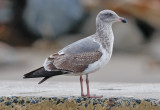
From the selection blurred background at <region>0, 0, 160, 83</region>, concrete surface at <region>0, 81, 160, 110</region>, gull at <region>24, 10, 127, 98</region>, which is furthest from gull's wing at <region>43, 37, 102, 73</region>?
blurred background at <region>0, 0, 160, 83</region>

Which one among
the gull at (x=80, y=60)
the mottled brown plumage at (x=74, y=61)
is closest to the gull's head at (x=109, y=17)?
the gull at (x=80, y=60)

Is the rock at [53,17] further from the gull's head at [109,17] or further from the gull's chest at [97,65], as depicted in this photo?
the gull's chest at [97,65]

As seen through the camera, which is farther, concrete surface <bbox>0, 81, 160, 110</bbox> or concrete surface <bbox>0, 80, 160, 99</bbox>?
concrete surface <bbox>0, 80, 160, 99</bbox>

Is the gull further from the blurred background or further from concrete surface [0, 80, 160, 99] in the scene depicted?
the blurred background

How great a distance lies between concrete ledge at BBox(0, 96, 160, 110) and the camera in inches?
242

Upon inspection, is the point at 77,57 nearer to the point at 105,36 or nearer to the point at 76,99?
the point at 105,36

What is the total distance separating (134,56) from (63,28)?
3254 mm

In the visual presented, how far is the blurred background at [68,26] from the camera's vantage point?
18.5m

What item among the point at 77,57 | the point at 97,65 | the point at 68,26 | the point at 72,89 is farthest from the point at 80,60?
the point at 68,26

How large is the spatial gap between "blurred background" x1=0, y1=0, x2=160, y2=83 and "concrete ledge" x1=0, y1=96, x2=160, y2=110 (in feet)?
36.5

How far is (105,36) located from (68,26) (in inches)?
523

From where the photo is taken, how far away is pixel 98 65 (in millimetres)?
6387

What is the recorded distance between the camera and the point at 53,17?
1973 centimetres

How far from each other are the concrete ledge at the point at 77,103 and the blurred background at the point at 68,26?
11.1m
